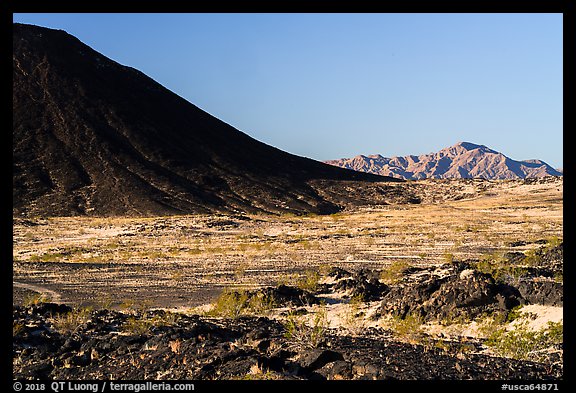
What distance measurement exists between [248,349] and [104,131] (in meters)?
108

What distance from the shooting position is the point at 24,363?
10.6 meters

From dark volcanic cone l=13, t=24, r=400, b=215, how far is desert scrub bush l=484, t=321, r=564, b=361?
70393 mm

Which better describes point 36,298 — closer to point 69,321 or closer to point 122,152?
point 69,321

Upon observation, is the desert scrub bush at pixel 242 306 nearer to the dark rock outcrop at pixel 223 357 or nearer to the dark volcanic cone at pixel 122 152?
the dark rock outcrop at pixel 223 357

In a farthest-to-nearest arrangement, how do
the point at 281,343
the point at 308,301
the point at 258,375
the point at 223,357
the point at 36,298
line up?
the point at 36,298 → the point at 308,301 → the point at 281,343 → the point at 223,357 → the point at 258,375

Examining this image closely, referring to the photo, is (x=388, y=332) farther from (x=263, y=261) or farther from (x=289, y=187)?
(x=289, y=187)

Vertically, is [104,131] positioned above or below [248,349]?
above

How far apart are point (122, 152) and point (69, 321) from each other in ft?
311

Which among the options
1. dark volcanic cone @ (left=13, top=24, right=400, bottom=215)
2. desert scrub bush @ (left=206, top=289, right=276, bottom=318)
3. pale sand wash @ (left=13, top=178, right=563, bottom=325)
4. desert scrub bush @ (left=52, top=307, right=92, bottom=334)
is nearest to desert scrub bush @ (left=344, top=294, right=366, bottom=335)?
pale sand wash @ (left=13, top=178, right=563, bottom=325)

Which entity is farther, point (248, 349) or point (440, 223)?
point (440, 223)

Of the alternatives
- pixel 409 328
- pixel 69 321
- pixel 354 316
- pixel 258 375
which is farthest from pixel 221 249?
pixel 258 375

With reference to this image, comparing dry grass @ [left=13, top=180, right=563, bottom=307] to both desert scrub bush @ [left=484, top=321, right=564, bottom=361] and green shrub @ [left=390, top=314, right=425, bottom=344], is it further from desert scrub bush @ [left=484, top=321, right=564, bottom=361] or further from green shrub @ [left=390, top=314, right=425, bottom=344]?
desert scrub bush @ [left=484, top=321, right=564, bottom=361]

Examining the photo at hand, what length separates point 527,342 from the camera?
10070mm
